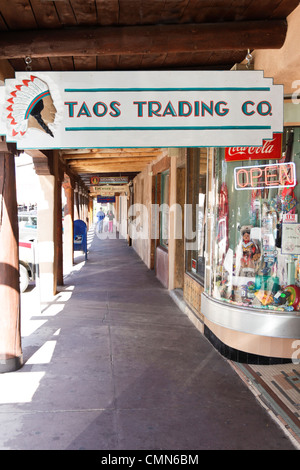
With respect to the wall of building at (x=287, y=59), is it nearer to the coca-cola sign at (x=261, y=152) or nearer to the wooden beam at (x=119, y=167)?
the coca-cola sign at (x=261, y=152)

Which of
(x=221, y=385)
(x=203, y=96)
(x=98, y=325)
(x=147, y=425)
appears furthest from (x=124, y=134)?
(x=98, y=325)

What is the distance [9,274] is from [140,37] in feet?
9.34

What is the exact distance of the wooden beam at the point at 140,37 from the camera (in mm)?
3537

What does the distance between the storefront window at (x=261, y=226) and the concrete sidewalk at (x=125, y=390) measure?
0.95 m

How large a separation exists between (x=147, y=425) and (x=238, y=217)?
8.46 feet

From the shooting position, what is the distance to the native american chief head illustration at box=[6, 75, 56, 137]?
10.8 feet

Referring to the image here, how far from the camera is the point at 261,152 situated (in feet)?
15.0

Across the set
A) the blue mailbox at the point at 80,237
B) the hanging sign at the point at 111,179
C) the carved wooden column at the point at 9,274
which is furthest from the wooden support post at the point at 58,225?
the hanging sign at the point at 111,179

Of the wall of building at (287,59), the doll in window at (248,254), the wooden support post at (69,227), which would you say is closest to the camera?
the wall of building at (287,59)

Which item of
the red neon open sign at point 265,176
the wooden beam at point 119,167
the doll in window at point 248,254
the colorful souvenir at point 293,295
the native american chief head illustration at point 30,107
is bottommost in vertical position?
the colorful souvenir at point 293,295

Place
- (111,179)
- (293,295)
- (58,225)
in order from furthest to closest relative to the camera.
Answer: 1. (111,179)
2. (58,225)
3. (293,295)

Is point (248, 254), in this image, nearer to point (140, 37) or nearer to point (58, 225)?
point (140, 37)

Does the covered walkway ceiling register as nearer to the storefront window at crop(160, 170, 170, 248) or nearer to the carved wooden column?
the carved wooden column

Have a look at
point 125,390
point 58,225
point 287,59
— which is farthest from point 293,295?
point 58,225
